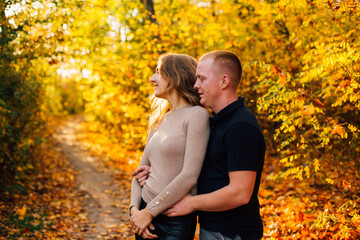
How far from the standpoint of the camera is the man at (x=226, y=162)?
1.94m

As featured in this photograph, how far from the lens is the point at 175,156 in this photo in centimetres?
227

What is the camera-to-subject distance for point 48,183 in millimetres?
8156

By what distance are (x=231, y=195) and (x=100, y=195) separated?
645 cm

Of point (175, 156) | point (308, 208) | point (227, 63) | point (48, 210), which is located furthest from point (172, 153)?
point (48, 210)

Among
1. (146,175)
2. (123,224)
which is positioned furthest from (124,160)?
(146,175)

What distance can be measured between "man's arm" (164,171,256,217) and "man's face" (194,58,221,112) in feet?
1.71

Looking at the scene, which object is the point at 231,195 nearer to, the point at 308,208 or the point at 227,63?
the point at 227,63

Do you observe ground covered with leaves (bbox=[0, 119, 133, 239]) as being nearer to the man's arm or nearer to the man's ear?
the man's arm

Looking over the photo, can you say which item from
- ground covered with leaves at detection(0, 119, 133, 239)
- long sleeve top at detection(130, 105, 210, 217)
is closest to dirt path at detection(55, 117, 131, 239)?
ground covered with leaves at detection(0, 119, 133, 239)

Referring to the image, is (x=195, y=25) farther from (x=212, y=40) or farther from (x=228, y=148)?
(x=228, y=148)

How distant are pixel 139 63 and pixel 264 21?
2.92m

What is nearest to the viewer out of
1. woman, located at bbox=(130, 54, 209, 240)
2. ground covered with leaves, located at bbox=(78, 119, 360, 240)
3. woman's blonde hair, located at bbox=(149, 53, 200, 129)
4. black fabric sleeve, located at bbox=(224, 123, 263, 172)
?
black fabric sleeve, located at bbox=(224, 123, 263, 172)

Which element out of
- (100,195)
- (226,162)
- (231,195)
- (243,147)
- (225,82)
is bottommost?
(100,195)

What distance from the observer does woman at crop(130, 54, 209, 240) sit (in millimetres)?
2154
